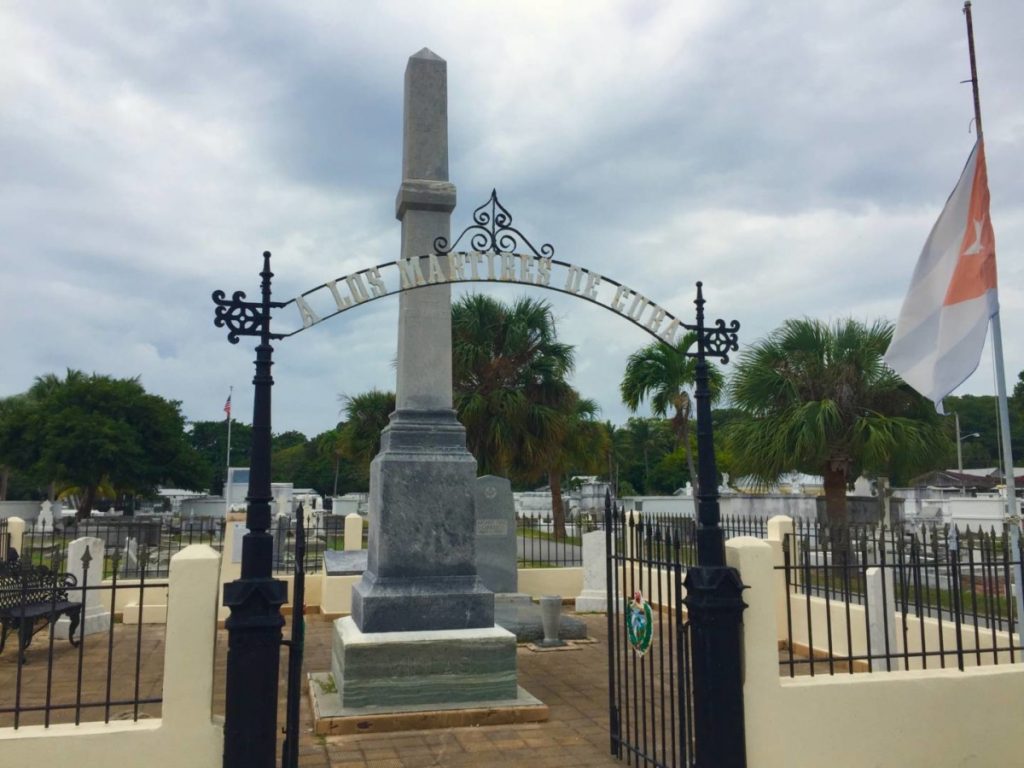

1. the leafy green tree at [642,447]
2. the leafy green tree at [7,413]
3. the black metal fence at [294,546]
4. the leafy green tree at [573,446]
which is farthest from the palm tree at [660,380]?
the leafy green tree at [642,447]

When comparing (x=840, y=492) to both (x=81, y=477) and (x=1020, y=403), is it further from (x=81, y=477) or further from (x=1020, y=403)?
(x=1020, y=403)

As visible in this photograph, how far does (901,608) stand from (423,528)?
5.18 m

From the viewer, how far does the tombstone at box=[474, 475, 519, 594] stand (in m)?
12.7

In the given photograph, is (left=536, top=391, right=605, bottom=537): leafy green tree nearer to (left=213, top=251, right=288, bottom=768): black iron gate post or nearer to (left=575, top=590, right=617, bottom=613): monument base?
(left=575, top=590, right=617, bottom=613): monument base

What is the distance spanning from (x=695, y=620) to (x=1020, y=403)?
62849 mm

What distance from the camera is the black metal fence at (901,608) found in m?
5.73

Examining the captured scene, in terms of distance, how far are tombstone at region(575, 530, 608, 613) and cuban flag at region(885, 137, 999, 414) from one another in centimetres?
819

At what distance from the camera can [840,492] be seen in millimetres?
14086

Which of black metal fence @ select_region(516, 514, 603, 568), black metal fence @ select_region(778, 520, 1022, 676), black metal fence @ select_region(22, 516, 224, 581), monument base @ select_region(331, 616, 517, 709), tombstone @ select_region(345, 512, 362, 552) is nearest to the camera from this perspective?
black metal fence @ select_region(778, 520, 1022, 676)

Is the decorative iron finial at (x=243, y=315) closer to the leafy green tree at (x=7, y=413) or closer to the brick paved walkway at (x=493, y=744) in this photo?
the brick paved walkway at (x=493, y=744)

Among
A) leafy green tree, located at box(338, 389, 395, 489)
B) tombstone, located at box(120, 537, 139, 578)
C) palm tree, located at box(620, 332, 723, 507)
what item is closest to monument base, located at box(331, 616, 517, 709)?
tombstone, located at box(120, 537, 139, 578)

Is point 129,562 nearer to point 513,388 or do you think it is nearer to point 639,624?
point 513,388

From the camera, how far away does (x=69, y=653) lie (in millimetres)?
10508

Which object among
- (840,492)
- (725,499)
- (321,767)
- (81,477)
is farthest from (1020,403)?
(321,767)
